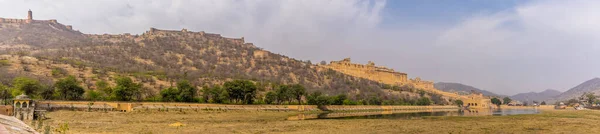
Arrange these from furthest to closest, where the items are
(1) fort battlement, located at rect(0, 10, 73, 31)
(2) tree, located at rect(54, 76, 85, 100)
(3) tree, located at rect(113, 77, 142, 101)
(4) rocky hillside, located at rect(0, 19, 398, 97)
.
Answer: (1) fort battlement, located at rect(0, 10, 73, 31) → (4) rocky hillside, located at rect(0, 19, 398, 97) → (3) tree, located at rect(113, 77, 142, 101) → (2) tree, located at rect(54, 76, 85, 100)

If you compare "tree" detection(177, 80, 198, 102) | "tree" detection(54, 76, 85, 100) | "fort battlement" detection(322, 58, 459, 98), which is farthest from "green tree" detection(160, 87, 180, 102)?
"fort battlement" detection(322, 58, 459, 98)

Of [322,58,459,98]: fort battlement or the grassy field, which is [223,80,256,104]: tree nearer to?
the grassy field

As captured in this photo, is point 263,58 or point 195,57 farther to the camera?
point 263,58

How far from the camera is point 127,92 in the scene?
186 ft

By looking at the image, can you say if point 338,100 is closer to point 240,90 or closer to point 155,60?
point 240,90

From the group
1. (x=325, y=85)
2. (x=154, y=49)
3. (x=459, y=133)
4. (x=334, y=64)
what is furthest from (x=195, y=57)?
(x=459, y=133)

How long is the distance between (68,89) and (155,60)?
57282 mm

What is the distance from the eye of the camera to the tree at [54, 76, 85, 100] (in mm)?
53562

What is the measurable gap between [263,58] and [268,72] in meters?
14.8

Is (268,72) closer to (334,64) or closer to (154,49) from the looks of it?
(154,49)

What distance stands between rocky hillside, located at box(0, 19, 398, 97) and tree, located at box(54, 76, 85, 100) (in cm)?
1367

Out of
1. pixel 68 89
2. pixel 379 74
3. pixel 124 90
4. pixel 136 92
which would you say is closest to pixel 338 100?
pixel 136 92

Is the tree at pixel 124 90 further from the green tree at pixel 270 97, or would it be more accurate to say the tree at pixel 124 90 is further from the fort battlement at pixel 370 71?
the fort battlement at pixel 370 71

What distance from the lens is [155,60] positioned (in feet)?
363
